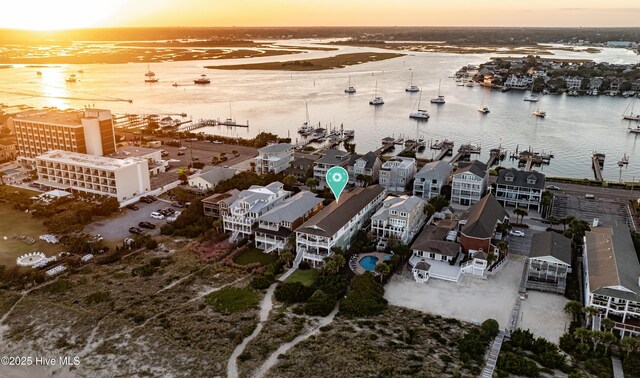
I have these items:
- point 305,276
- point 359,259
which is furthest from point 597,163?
Answer: point 305,276

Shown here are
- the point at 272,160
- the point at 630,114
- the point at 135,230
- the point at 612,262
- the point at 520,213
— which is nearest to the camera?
the point at 612,262

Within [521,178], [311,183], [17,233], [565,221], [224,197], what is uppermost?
[521,178]

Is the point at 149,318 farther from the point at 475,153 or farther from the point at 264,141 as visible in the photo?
the point at 475,153

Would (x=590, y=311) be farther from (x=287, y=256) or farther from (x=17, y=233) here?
(x=17, y=233)

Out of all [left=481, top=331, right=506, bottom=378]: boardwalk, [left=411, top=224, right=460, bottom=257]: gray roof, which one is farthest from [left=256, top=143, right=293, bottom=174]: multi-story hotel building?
[left=481, top=331, right=506, bottom=378]: boardwalk

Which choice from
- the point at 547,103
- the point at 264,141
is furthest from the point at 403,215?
the point at 547,103

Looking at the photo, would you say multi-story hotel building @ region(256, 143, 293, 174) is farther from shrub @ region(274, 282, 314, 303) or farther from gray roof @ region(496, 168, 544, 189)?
shrub @ region(274, 282, 314, 303)

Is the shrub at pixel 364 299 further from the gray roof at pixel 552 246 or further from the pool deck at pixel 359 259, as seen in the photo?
the gray roof at pixel 552 246
